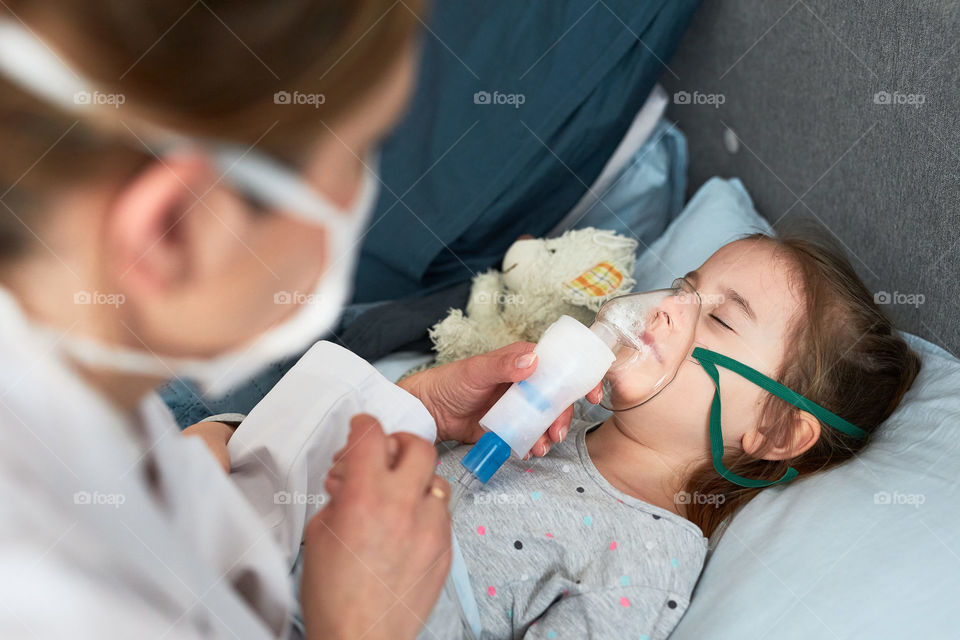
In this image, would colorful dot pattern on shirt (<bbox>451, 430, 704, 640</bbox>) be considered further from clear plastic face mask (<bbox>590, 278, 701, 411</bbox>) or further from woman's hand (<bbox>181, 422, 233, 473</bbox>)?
woman's hand (<bbox>181, 422, 233, 473</bbox>)

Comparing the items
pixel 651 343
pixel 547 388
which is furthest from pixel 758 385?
pixel 547 388

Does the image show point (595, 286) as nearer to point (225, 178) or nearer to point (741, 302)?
point (741, 302)

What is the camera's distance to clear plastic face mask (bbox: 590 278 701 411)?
111 cm

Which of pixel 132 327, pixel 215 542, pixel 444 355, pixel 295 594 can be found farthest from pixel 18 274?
pixel 444 355

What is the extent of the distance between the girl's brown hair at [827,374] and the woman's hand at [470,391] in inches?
11.1

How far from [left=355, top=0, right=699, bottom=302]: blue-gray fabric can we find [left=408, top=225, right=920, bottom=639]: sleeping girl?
1.51 ft

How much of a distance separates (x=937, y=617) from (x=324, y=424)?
0.77 metres

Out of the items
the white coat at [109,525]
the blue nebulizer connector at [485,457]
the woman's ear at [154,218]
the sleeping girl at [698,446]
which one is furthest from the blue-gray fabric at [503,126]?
the woman's ear at [154,218]

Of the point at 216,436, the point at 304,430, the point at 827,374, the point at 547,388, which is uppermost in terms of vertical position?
the point at 827,374

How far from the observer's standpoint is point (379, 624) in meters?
0.68

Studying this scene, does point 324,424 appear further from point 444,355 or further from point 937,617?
point 937,617

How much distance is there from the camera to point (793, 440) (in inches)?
45.6

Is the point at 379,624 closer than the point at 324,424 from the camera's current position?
Yes

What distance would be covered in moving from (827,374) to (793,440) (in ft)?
0.39
